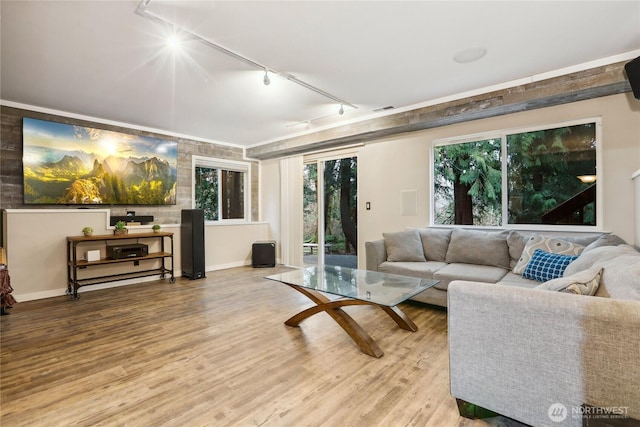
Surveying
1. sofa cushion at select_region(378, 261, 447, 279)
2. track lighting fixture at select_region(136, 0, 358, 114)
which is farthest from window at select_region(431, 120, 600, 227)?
track lighting fixture at select_region(136, 0, 358, 114)

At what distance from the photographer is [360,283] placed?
2842 millimetres

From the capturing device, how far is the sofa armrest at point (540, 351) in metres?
1.21

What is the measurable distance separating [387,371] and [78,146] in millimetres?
4969

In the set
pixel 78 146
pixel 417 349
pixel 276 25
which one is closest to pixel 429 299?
pixel 417 349

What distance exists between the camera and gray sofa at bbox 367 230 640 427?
3.96 ft

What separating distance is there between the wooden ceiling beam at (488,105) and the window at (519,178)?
331 millimetres

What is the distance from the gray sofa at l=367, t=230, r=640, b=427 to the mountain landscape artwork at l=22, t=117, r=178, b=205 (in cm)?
500

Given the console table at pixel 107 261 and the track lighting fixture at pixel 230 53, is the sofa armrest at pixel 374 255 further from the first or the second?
the console table at pixel 107 261

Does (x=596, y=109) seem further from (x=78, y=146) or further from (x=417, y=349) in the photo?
(x=78, y=146)

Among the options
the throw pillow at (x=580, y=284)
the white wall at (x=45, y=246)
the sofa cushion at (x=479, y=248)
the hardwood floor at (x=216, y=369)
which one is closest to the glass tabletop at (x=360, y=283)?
the hardwood floor at (x=216, y=369)

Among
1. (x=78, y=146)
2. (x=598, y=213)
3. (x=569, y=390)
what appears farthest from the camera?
(x=78, y=146)

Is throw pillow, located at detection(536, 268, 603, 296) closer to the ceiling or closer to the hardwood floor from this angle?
the hardwood floor

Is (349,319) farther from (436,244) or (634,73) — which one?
(634,73)

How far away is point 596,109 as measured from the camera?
3.17m
